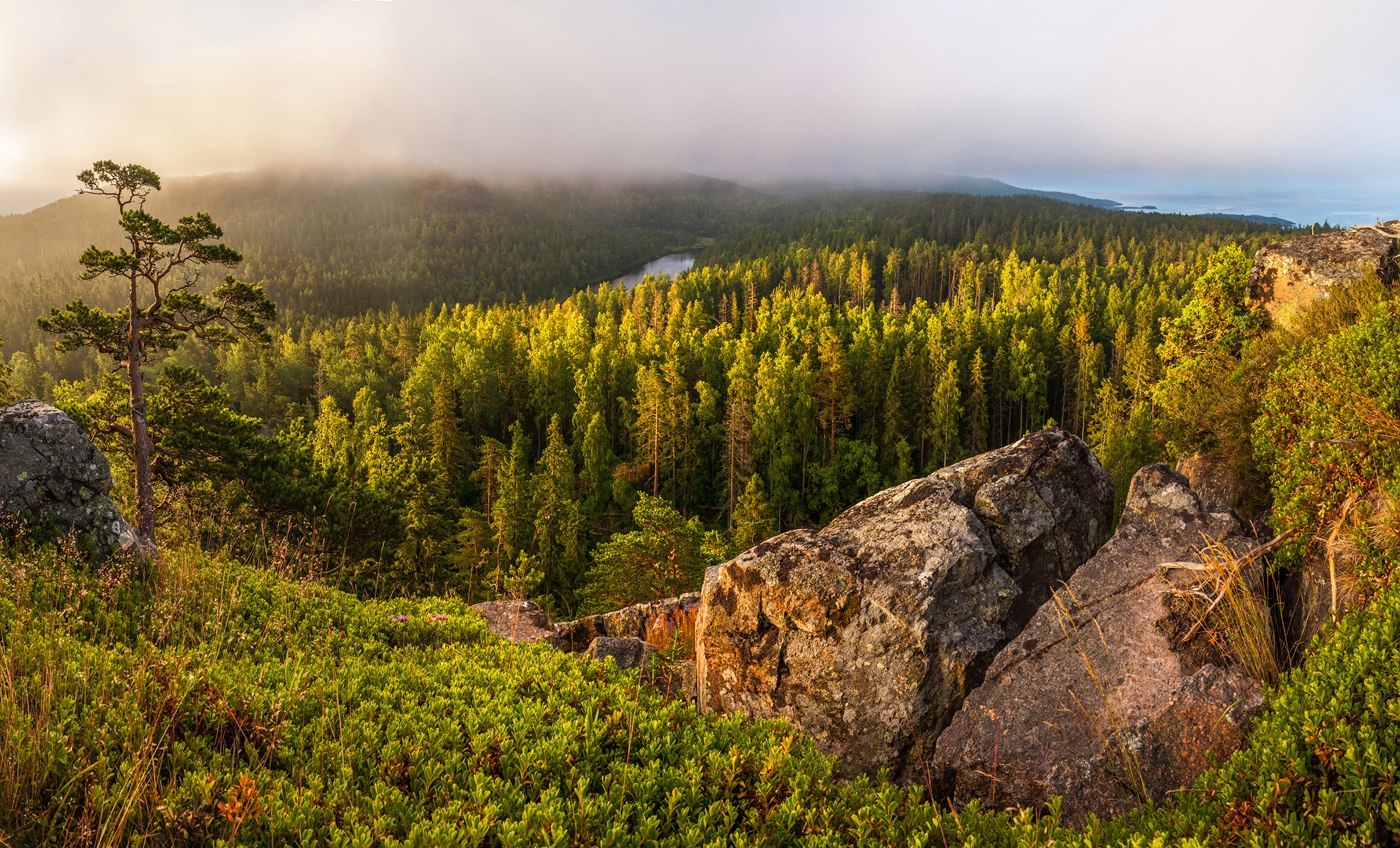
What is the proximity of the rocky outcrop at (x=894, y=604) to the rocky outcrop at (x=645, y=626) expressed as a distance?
469 cm

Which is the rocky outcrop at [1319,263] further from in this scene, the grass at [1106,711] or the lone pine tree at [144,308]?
the lone pine tree at [144,308]

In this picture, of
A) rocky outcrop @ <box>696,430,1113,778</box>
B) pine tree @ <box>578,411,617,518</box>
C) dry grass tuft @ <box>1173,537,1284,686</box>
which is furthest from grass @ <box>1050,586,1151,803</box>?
pine tree @ <box>578,411,617,518</box>

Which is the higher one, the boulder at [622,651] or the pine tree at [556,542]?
the boulder at [622,651]

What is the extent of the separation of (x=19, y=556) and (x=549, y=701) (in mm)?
6714

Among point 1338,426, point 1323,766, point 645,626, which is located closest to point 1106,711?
point 1323,766

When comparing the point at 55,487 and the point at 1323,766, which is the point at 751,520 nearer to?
the point at 55,487

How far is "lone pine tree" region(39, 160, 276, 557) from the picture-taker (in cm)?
1770

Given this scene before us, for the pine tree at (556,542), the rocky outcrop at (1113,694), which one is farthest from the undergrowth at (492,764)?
the pine tree at (556,542)

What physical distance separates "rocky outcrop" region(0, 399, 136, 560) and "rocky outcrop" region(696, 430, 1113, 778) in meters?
8.53

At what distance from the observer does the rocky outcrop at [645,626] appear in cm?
1564

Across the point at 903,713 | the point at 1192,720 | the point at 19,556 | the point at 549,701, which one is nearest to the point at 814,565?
the point at 903,713

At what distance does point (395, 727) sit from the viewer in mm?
4863

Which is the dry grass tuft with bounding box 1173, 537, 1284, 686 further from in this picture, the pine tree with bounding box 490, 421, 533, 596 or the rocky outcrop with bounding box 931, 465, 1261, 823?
the pine tree with bounding box 490, 421, 533, 596

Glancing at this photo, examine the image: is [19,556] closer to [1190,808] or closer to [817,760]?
[817,760]
